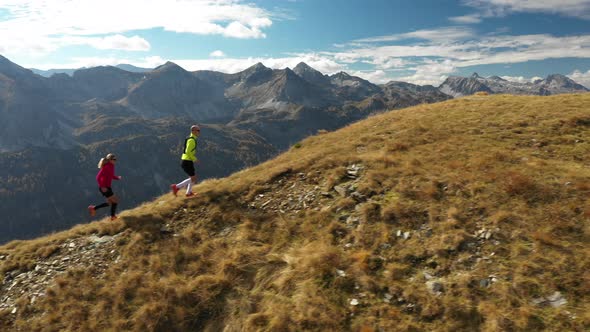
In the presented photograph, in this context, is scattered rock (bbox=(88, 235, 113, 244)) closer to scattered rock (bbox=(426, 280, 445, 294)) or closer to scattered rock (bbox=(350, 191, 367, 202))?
scattered rock (bbox=(350, 191, 367, 202))

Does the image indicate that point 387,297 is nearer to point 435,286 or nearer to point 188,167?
point 435,286

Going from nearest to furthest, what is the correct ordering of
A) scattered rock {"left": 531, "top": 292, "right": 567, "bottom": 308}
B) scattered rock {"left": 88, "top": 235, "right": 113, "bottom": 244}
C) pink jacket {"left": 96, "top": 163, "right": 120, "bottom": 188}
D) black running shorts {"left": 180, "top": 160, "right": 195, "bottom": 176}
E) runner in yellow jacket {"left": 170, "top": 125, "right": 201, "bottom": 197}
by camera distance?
scattered rock {"left": 531, "top": 292, "right": 567, "bottom": 308} < scattered rock {"left": 88, "top": 235, "right": 113, "bottom": 244} < pink jacket {"left": 96, "top": 163, "right": 120, "bottom": 188} < runner in yellow jacket {"left": 170, "top": 125, "right": 201, "bottom": 197} < black running shorts {"left": 180, "top": 160, "right": 195, "bottom": 176}

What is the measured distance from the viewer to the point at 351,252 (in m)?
11.8

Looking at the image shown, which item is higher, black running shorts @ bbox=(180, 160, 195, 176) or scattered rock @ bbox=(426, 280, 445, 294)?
black running shorts @ bbox=(180, 160, 195, 176)

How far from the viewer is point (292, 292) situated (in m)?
10.6

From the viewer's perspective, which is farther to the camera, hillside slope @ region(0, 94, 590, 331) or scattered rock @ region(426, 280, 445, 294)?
scattered rock @ region(426, 280, 445, 294)

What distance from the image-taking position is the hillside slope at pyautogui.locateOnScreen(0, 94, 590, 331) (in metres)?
9.35

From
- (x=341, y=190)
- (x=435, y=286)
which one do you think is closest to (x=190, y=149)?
(x=341, y=190)

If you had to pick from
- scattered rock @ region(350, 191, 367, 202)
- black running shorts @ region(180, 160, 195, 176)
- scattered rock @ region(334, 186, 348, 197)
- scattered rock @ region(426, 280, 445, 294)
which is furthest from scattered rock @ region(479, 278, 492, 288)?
black running shorts @ region(180, 160, 195, 176)

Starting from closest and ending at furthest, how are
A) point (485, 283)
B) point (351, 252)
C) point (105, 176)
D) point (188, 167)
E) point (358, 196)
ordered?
point (485, 283) → point (351, 252) → point (358, 196) → point (105, 176) → point (188, 167)

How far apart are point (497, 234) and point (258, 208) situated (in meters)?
9.55

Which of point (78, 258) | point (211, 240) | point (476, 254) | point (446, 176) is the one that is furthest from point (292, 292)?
point (78, 258)

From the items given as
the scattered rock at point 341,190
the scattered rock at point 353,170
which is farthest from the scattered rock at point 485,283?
the scattered rock at point 353,170

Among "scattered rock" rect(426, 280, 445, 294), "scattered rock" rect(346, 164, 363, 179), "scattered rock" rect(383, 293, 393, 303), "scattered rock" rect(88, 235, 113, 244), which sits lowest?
"scattered rock" rect(383, 293, 393, 303)
